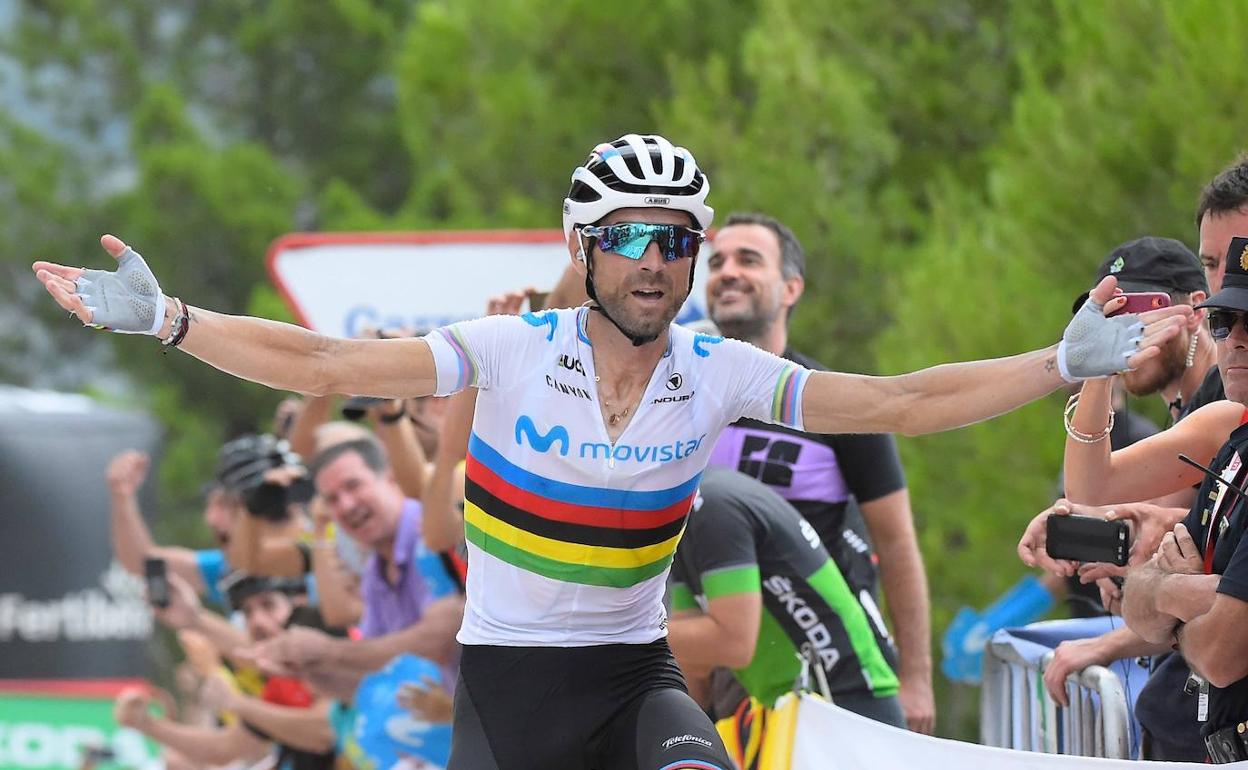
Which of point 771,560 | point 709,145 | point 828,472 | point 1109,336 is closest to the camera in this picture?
point 1109,336

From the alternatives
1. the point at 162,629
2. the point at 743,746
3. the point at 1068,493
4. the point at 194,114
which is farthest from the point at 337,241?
the point at 194,114

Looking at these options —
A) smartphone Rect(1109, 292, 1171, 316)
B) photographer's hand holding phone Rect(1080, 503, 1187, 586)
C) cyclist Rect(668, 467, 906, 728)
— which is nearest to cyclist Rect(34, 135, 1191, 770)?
smartphone Rect(1109, 292, 1171, 316)

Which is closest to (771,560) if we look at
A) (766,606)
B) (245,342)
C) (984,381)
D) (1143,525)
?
(766,606)

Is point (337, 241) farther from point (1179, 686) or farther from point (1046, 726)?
point (1179, 686)

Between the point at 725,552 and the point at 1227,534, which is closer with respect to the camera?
the point at 1227,534

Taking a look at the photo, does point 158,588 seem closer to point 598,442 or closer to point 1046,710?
point 1046,710

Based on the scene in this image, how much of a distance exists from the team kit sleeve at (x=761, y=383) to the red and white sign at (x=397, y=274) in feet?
17.5

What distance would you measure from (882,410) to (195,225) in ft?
94.2

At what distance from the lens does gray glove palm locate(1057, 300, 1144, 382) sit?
447cm

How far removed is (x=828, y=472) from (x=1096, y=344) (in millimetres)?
2370

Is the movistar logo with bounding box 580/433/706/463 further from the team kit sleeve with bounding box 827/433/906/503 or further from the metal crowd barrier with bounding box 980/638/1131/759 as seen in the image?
the team kit sleeve with bounding box 827/433/906/503

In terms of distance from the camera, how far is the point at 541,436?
5.00 metres

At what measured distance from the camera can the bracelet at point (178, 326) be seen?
461 centimetres

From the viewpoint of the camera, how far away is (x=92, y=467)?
1697cm
